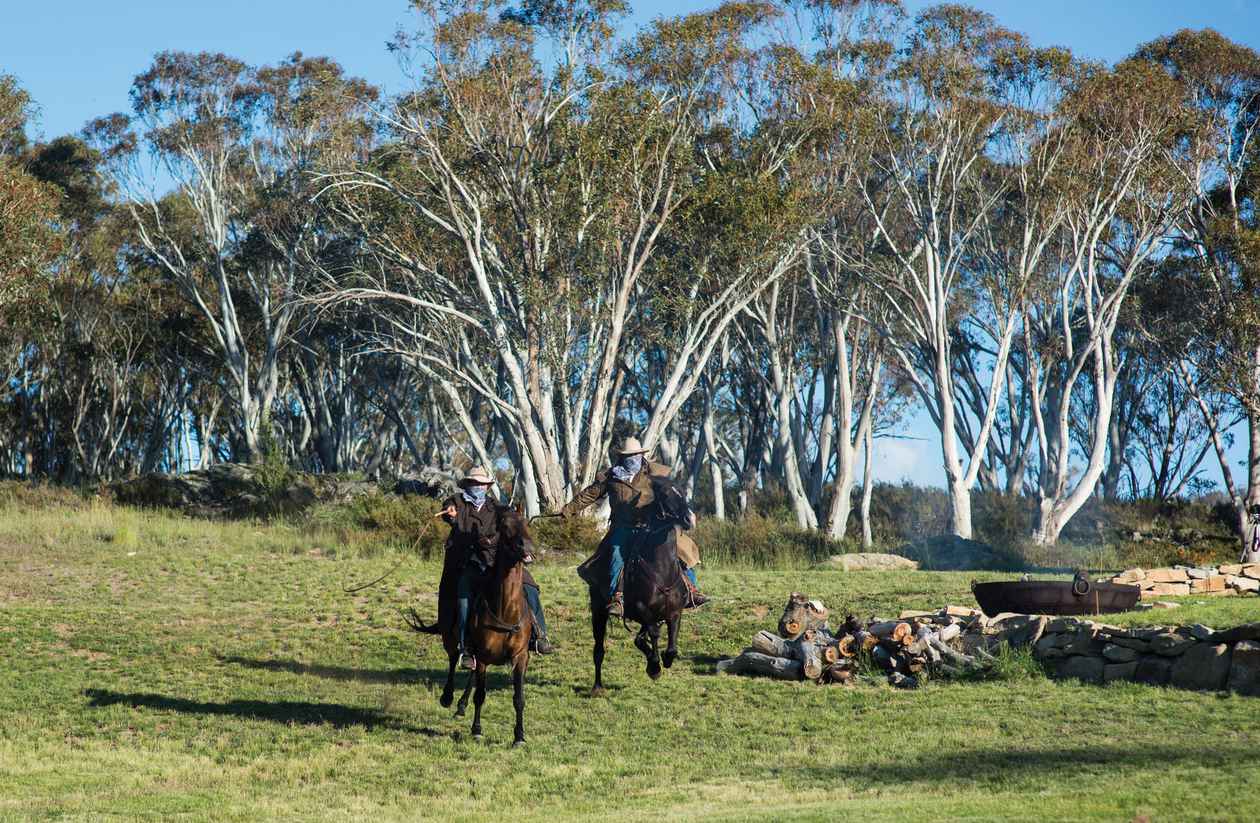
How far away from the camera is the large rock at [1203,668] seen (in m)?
13.8

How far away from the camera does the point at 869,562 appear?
29.2 m

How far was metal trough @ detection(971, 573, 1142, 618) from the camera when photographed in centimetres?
1686

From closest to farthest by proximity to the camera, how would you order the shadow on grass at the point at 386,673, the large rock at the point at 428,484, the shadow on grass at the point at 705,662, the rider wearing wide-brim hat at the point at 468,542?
the rider wearing wide-brim hat at the point at 468,542
the shadow on grass at the point at 386,673
the shadow on grass at the point at 705,662
the large rock at the point at 428,484

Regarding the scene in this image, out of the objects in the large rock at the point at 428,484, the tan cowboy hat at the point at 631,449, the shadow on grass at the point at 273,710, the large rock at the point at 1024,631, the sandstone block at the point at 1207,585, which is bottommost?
the shadow on grass at the point at 273,710

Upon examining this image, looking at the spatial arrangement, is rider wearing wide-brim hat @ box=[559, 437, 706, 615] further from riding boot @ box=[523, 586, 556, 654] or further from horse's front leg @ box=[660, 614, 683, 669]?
riding boot @ box=[523, 586, 556, 654]

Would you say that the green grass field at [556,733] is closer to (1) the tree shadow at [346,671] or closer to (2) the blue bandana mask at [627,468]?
(1) the tree shadow at [346,671]

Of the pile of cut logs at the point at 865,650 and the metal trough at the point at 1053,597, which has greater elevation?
Answer: the metal trough at the point at 1053,597

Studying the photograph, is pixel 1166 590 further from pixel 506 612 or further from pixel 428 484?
pixel 428 484

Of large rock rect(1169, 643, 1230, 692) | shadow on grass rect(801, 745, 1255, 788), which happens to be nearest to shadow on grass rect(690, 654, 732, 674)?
shadow on grass rect(801, 745, 1255, 788)

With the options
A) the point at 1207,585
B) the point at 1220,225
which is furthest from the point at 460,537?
the point at 1220,225

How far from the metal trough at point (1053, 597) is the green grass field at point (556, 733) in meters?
0.95

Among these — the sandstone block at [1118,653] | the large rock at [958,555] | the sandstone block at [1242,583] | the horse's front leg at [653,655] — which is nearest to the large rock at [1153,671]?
the sandstone block at [1118,653]

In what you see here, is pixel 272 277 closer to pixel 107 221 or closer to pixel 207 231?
pixel 207 231

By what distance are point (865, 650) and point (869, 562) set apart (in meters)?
13.1
